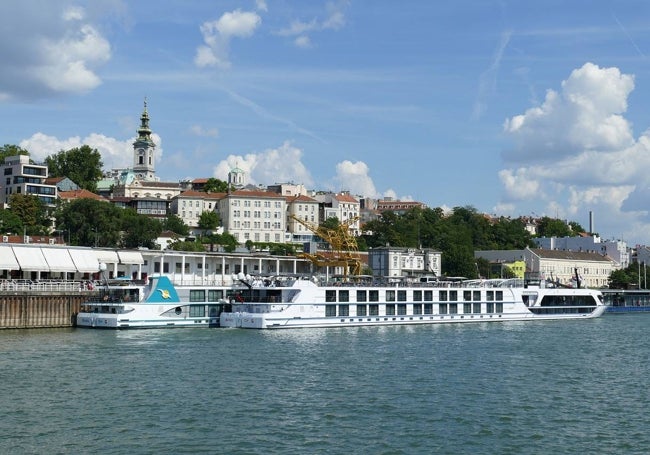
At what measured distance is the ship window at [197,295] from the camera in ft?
202

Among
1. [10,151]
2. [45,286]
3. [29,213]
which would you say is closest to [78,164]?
[10,151]

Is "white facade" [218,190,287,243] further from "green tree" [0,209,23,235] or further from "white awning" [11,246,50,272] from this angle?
"white awning" [11,246,50,272]

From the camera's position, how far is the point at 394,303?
6556 cm

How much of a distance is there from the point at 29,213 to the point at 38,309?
52.5 meters

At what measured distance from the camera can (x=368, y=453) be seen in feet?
83.8

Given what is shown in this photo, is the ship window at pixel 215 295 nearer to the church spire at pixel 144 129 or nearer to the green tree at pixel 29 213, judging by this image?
the green tree at pixel 29 213

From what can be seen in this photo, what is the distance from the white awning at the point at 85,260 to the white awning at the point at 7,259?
549 cm

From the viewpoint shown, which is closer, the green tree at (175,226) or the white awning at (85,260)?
the white awning at (85,260)

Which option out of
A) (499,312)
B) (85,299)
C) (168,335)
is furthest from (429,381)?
(499,312)

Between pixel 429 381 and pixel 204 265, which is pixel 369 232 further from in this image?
pixel 429 381

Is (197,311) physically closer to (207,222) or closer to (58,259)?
(58,259)

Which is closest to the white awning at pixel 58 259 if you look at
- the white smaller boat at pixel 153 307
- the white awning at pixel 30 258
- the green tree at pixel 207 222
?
the white awning at pixel 30 258

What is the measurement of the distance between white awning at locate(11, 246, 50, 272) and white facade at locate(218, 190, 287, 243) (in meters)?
69.0

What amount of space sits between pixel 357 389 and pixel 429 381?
384cm
